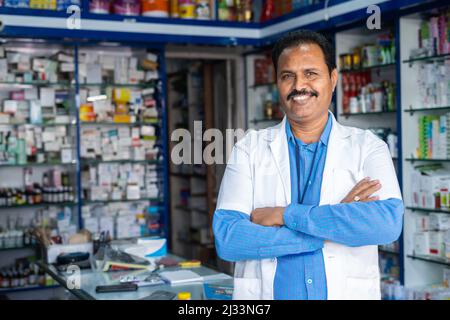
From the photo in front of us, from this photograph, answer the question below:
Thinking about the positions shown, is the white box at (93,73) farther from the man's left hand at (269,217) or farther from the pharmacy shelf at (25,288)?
the man's left hand at (269,217)

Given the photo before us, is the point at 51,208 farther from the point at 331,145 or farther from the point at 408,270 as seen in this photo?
the point at 331,145

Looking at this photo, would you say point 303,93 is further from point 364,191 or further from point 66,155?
point 66,155

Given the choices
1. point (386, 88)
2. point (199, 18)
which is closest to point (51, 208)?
point (199, 18)

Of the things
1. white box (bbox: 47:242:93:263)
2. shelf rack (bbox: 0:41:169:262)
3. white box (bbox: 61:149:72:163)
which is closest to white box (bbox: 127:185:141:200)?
shelf rack (bbox: 0:41:169:262)

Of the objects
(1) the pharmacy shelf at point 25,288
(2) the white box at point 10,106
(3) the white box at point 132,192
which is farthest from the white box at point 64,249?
(2) the white box at point 10,106

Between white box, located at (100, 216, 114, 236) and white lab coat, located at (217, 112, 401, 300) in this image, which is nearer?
white lab coat, located at (217, 112, 401, 300)

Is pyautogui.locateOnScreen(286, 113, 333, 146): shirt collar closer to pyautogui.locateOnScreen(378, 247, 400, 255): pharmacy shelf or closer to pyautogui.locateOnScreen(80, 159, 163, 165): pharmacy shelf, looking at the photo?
pyautogui.locateOnScreen(378, 247, 400, 255): pharmacy shelf

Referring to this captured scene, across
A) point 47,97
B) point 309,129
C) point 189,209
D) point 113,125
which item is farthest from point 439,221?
point 189,209

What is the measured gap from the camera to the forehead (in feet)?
6.01

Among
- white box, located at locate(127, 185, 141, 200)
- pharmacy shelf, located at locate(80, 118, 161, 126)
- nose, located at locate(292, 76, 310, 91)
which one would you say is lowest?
white box, located at locate(127, 185, 141, 200)

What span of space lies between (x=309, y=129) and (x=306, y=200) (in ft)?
0.77

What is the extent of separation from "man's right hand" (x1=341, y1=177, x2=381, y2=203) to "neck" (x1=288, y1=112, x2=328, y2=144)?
212 millimetres

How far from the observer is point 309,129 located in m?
1.93

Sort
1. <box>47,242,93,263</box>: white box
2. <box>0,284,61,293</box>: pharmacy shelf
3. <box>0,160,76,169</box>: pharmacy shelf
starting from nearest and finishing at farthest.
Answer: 1. <box>47,242,93,263</box>: white box
2. <box>0,284,61,293</box>: pharmacy shelf
3. <box>0,160,76,169</box>: pharmacy shelf
